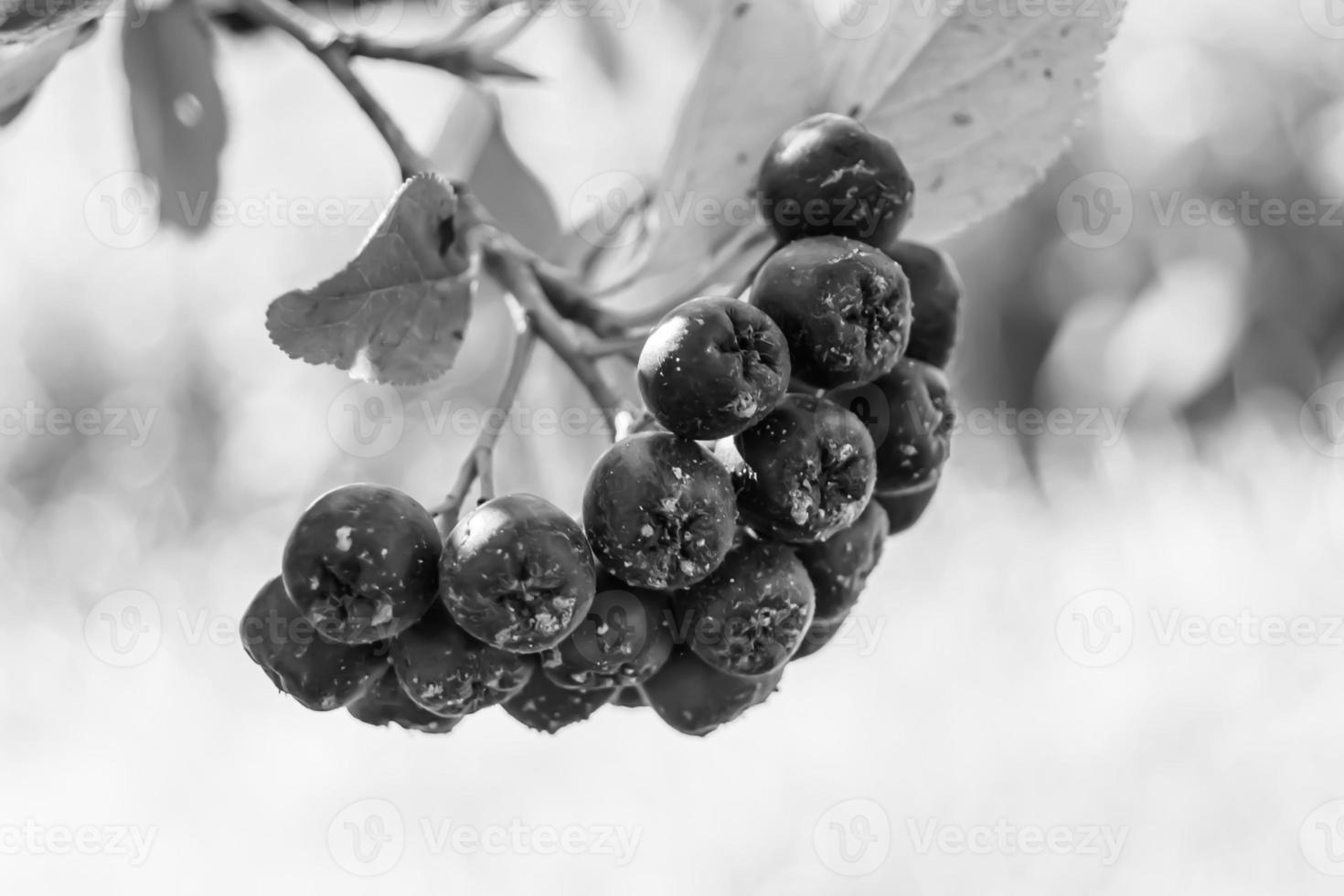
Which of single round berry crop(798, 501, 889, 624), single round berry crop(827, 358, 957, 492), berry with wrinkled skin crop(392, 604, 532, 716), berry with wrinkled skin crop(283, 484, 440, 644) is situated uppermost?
berry with wrinkled skin crop(283, 484, 440, 644)

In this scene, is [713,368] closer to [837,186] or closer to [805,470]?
[805,470]

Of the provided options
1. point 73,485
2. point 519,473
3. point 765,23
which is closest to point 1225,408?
point 519,473

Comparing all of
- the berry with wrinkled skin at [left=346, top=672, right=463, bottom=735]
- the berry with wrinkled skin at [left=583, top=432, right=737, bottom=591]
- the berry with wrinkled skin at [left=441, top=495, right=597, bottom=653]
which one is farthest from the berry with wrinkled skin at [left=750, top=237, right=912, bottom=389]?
the berry with wrinkled skin at [left=346, top=672, right=463, bottom=735]

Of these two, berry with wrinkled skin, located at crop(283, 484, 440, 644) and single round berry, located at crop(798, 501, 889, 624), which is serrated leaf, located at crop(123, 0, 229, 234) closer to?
berry with wrinkled skin, located at crop(283, 484, 440, 644)

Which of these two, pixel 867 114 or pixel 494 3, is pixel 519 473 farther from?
pixel 867 114

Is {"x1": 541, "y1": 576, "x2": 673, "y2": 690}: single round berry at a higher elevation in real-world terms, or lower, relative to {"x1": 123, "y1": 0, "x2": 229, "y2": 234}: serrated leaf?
lower

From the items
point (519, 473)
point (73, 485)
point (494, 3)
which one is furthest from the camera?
point (73, 485)
